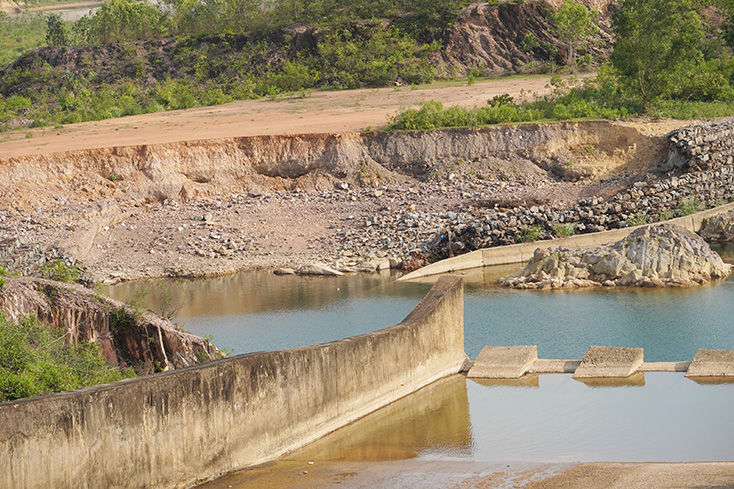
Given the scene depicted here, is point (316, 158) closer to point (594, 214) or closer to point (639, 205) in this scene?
point (594, 214)

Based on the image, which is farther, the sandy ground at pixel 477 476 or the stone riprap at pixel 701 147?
the stone riprap at pixel 701 147

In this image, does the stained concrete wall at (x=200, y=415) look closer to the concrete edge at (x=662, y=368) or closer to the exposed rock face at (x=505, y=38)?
the concrete edge at (x=662, y=368)

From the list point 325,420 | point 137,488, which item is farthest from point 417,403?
point 137,488

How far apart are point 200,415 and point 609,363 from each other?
23.1ft

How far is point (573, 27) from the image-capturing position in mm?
56188

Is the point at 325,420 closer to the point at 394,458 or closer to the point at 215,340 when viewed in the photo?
the point at 394,458

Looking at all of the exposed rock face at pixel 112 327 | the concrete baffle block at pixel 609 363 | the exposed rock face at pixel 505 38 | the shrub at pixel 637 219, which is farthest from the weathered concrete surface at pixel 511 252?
the exposed rock face at pixel 505 38

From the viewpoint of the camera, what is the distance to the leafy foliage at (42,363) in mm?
9148

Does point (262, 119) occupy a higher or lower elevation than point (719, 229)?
higher

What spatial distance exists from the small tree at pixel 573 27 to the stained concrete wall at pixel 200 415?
4610 cm

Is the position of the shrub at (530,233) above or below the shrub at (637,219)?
below

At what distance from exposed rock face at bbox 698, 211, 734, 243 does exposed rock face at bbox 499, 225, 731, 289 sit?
4.77 metres

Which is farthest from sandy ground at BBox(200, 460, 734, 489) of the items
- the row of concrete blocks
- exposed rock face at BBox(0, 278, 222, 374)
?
the row of concrete blocks

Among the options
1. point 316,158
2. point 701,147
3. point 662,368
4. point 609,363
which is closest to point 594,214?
point 701,147
